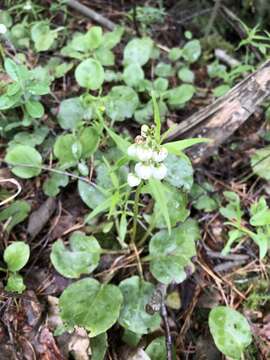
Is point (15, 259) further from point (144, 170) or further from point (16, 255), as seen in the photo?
point (144, 170)

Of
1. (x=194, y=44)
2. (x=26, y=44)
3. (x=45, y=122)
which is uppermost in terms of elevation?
(x=194, y=44)

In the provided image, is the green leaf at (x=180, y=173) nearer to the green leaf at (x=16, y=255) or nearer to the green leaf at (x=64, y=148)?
the green leaf at (x=64, y=148)

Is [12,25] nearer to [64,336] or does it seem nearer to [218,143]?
[218,143]

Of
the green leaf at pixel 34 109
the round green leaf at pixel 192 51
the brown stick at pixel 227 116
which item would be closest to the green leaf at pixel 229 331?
the brown stick at pixel 227 116

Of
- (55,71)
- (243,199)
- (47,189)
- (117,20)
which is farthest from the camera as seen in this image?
(117,20)

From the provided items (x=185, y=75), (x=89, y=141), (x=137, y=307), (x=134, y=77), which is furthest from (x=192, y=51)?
(x=137, y=307)

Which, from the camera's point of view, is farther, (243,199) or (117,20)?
(117,20)

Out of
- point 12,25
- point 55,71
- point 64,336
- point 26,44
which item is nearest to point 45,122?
point 55,71
